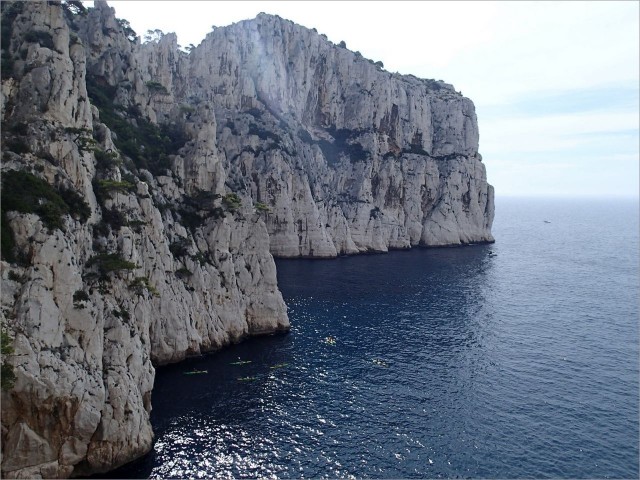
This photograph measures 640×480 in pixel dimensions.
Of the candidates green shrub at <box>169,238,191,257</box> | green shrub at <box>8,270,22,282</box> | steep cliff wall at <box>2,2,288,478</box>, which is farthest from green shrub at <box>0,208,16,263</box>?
green shrub at <box>169,238,191,257</box>

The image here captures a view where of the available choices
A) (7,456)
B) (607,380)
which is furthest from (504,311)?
(7,456)

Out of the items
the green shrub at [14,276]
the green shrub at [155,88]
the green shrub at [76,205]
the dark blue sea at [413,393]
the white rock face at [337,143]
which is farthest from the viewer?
the white rock face at [337,143]

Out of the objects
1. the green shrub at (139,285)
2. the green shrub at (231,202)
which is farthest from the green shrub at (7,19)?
the green shrub at (231,202)

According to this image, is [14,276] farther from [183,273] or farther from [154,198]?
[154,198]

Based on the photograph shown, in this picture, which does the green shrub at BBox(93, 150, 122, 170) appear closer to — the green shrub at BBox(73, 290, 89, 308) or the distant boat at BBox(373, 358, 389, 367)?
the green shrub at BBox(73, 290, 89, 308)

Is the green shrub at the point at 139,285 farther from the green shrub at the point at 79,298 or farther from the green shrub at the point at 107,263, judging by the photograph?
the green shrub at the point at 79,298
